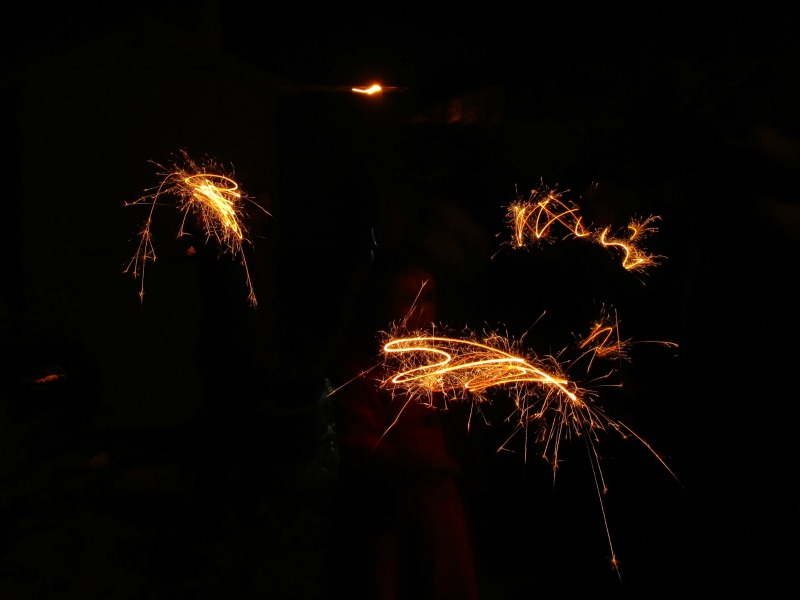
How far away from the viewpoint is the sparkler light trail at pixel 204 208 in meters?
3.00

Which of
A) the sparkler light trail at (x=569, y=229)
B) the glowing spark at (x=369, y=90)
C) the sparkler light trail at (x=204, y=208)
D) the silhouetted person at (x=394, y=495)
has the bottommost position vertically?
the silhouetted person at (x=394, y=495)

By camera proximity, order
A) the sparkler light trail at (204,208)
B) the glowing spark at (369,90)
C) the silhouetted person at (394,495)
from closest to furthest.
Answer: the silhouetted person at (394,495), the sparkler light trail at (204,208), the glowing spark at (369,90)

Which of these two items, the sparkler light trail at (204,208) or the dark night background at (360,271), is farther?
the sparkler light trail at (204,208)

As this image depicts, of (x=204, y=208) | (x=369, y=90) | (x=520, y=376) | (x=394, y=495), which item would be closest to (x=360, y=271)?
(x=520, y=376)

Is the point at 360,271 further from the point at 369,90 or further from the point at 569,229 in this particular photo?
the point at 369,90

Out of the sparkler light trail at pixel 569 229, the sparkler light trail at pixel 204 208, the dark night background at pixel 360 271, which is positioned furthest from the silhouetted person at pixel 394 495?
the sparkler light trail at pixel 204 208

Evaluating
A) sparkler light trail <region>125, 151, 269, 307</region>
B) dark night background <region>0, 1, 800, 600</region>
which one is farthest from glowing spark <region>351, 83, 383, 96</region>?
sparkler light trail <region>125, 151, 269, 307</region>

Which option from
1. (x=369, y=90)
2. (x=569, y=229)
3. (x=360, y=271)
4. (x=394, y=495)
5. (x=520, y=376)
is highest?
(x=369, y=90)

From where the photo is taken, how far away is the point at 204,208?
300 centimetres

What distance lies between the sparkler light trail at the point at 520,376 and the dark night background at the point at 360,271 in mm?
80

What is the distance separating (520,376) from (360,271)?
0.88m

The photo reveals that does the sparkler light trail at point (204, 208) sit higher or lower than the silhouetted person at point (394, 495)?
higher

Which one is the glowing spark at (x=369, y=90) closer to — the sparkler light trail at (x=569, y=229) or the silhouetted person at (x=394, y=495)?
the sparkler light trail at (x=569, y=229)

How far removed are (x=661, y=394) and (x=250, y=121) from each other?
3990mm
